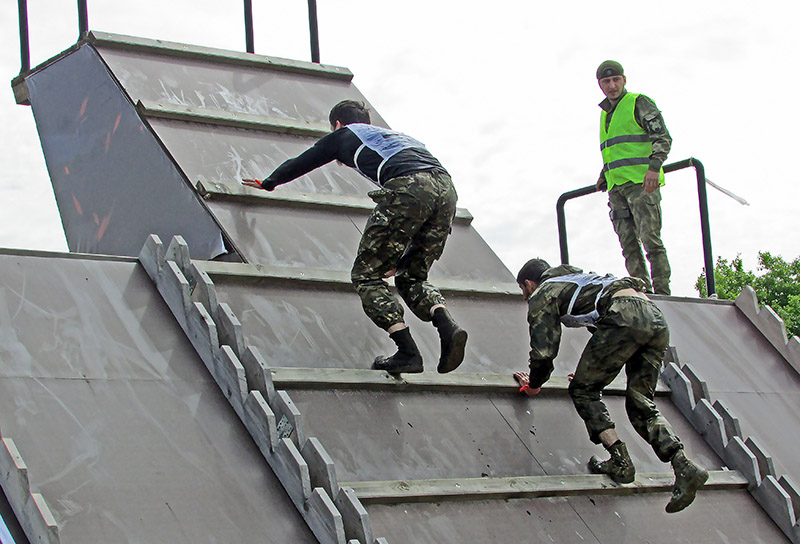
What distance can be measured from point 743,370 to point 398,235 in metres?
2.74

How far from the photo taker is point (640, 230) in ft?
24.2

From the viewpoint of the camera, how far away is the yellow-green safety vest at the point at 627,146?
7.35 m

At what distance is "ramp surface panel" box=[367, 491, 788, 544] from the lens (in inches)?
164

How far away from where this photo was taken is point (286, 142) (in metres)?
6.58

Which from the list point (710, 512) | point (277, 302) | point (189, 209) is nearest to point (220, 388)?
point (277, 302)

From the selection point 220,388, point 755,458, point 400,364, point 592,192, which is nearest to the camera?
point 220,388

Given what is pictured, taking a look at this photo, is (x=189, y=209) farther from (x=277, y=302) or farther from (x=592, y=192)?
(x=592, y=192)

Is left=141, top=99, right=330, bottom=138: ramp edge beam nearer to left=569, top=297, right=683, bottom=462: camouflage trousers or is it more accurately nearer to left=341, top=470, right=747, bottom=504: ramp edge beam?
left=569, top=297, right=683, bottom=462: camouflage trousers

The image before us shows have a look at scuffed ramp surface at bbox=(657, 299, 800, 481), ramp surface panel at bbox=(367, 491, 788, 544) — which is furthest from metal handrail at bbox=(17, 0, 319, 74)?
ramp surface panel at bbox=(367, 491, 788, 544)

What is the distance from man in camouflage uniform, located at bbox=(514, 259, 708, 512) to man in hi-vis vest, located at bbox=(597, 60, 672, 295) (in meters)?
2.36

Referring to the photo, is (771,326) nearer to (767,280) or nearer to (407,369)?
(407,369)

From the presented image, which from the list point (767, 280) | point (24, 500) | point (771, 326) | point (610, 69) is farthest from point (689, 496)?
point (767, 280)

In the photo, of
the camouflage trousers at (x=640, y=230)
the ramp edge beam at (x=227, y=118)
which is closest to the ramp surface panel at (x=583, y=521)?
the camouflage trousers at (x=640, y=230)

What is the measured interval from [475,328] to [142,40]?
3207 millimetres
